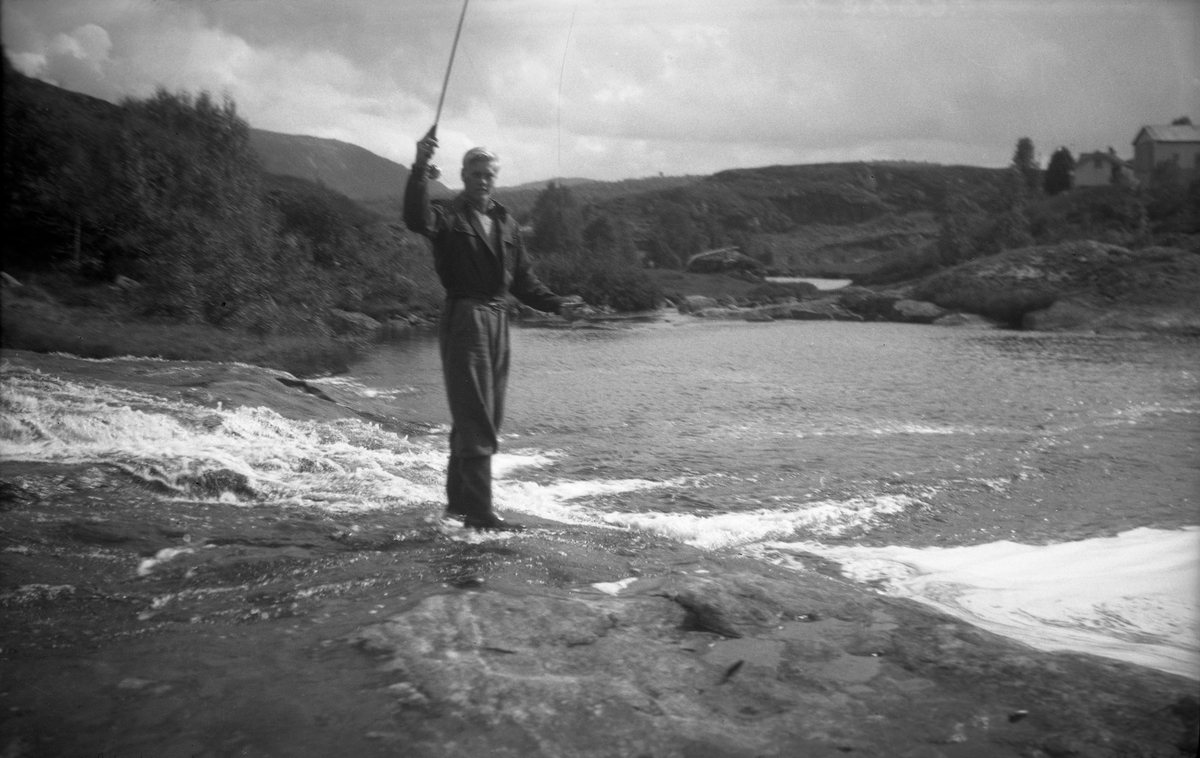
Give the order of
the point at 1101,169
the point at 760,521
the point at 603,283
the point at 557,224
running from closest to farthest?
the point at 760,521
the point at 1101,169
the point at 557,224
the point at 603,283

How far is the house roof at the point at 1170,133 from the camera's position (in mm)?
6574

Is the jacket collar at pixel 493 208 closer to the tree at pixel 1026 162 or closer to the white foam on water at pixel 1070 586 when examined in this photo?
the white foam on water at pixel 1070 586

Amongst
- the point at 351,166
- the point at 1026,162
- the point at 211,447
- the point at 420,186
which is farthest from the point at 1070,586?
the point at 1026,162

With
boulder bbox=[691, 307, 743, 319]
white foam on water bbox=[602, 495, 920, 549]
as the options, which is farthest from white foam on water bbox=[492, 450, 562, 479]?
boulder bbox=[691, 307, 743, 319]

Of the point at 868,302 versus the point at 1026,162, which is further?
the point at 868,302

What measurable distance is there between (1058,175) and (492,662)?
398 inches

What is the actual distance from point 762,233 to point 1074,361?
9.19m

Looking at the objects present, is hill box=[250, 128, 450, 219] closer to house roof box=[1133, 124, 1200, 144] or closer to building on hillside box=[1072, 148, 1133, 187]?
house roof box=[1133, 124, 1200, 144]

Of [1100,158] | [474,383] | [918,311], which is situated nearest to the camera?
[474,383]

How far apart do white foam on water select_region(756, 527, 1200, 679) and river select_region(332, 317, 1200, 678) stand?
0.6 inches

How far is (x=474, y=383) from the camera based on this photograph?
4.62 meters

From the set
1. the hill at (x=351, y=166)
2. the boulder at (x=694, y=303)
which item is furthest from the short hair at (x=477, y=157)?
the boulder at (x=694, y=303)

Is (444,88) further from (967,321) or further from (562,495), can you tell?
(967,321)

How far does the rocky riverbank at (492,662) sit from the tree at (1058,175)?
6.95 metres
